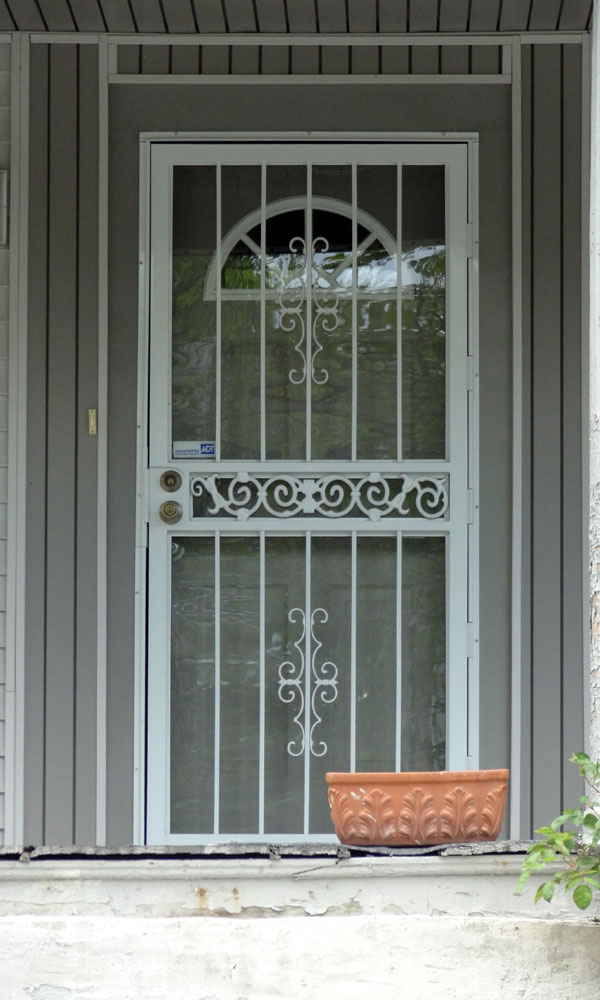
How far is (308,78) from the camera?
3189 millimetres

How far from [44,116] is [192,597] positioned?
164 centimetres

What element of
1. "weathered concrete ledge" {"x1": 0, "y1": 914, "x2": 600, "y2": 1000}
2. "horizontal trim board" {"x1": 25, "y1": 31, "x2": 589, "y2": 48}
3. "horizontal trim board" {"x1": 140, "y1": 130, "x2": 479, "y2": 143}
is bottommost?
"weathered concrete ledge" {"x1": 0, "y1": 914, "x2": 600, "y2": 1000}

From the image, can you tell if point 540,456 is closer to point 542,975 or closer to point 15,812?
point 542,975

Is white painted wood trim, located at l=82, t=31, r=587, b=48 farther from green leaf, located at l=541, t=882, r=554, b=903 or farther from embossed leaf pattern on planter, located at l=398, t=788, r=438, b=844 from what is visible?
green leaf, located at l=541, t=882, r=554, b=903

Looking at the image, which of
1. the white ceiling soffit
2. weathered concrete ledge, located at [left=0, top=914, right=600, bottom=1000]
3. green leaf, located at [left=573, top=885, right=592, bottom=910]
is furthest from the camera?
the white ceiling soffit

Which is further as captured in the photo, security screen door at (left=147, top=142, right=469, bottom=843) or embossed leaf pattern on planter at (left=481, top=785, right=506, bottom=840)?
security screen door at (left=147, top=142, right=469, bottom=843)

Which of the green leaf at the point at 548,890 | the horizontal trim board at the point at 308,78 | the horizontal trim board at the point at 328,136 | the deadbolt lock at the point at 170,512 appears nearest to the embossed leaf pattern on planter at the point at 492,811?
the green leaf at the point at 548,890

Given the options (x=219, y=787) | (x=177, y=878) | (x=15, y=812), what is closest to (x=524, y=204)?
(x=219, y=787)

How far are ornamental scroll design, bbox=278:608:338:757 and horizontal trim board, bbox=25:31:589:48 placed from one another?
6.03 feet

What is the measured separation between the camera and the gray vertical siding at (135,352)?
318 cm

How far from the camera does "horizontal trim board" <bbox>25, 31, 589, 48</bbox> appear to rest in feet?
10.4

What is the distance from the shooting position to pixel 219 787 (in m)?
3.21

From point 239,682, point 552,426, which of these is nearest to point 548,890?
point 239,682

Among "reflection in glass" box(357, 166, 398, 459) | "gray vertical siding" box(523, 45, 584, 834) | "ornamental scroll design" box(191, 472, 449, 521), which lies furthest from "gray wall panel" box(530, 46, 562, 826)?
"reflection in glass" box(357, 166, 398, 459)
